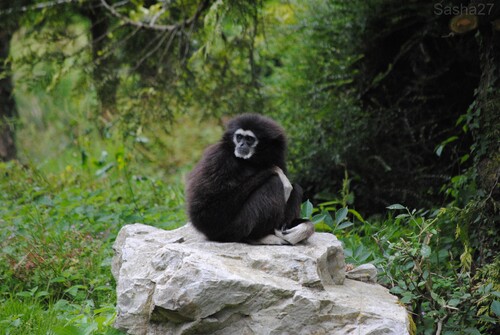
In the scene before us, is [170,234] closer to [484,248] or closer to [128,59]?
[484,248]

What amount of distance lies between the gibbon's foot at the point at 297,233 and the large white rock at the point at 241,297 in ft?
0.95

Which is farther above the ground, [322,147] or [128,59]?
[128,59]

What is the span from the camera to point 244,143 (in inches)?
220

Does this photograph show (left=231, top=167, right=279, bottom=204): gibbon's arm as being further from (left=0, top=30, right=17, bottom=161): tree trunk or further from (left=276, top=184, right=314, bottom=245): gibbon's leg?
(left=0, top=30, right=17, bottom=161): tree trunk

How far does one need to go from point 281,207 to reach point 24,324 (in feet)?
7.49

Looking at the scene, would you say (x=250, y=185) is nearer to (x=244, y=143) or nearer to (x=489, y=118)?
(x=244, y=143)

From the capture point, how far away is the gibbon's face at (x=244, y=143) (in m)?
5.55

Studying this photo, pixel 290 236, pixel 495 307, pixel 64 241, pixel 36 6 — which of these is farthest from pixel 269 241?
pixel 36 6

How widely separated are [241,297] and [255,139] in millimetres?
1677

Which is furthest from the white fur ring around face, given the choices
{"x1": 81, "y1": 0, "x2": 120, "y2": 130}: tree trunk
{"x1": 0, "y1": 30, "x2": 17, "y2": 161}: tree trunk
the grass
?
{"x1": 0, "y1": 30, "x2": 17, "y2": 161}: tree trunk

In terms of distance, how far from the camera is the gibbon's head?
5.60 m

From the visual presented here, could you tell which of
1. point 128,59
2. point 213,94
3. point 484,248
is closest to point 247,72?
point 213,94

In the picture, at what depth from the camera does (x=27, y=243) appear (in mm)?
6449

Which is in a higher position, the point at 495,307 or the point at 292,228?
the point at 292,228
